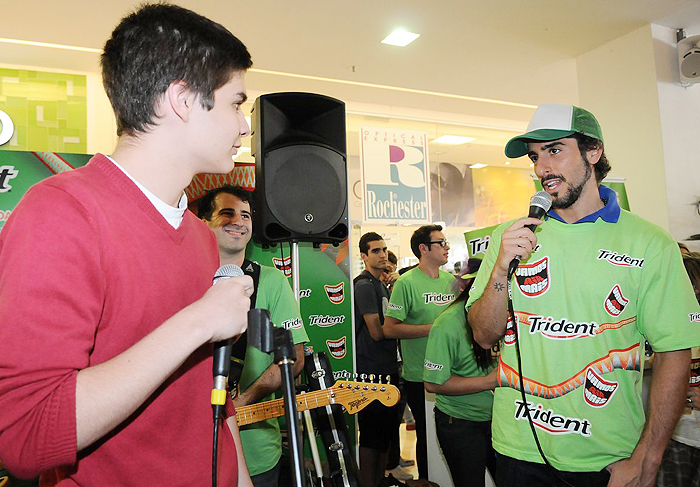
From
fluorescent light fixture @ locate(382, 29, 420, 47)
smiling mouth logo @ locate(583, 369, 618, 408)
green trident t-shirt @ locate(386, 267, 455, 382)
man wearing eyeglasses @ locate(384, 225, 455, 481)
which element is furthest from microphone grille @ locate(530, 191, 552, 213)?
fluorescent light fixture @ locate(382, 29, 420, 47)

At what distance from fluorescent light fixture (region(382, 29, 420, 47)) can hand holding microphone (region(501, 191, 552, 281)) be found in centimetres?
380

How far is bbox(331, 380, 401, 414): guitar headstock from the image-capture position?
2.43m

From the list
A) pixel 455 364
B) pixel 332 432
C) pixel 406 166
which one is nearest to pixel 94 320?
pixel 332 432

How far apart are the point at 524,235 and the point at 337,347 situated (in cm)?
229

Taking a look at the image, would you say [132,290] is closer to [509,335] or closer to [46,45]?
[509,335]

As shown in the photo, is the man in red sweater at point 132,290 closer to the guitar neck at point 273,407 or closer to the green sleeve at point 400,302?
the guitar neck at point 273,407

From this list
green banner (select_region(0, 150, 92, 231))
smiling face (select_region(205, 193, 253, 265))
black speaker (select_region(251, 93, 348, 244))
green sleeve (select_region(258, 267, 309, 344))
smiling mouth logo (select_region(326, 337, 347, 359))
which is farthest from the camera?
smiling mouth logo (select_region(326, 337, 347, 359))

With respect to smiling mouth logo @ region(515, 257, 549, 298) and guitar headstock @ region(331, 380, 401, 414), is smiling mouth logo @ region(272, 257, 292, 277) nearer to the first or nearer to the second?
guitar headstock @ region(331, 380, 401, 414)

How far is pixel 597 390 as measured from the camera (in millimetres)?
1736

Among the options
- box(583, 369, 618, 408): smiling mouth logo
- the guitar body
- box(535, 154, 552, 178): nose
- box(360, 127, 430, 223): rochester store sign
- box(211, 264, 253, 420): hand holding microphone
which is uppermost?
box(360, 127, 430, 223): rochester store sign

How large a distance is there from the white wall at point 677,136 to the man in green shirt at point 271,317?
386cm

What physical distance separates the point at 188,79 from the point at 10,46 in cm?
535

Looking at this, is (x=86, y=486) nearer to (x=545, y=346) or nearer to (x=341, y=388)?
(x=545, y=346)

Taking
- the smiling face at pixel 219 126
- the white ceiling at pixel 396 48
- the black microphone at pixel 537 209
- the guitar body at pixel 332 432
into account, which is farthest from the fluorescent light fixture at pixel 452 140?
the smiling face at pixel 219 126
